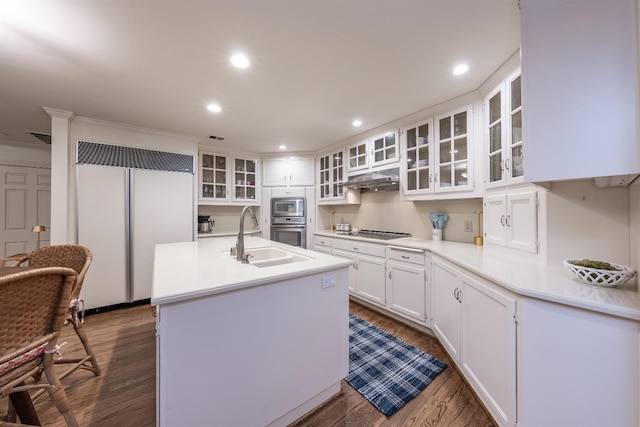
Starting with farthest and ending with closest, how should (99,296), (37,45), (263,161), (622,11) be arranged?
(263,161)
(99,296)
(37,45)
(622,11)

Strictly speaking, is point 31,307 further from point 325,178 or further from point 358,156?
point 325,178

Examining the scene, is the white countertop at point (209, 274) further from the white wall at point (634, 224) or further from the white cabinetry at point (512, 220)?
the white wall at point (634, 224)

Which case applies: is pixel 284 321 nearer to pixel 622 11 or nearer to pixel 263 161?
pixel 622 11

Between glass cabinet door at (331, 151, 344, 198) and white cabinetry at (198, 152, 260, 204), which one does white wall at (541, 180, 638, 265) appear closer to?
glass cabinet door at (331, 151, 344, 198)

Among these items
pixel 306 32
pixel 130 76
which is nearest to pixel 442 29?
pixel 306 32

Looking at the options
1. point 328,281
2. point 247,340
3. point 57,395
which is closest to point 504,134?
point 328,281

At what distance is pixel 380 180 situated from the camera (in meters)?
2.96

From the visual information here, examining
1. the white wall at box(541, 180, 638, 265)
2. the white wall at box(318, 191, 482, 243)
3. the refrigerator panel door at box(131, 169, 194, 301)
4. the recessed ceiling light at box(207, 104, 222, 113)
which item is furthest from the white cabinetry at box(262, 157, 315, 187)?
the white wall at box(541, 180, 638, 265)

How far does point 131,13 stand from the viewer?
4.34 ft

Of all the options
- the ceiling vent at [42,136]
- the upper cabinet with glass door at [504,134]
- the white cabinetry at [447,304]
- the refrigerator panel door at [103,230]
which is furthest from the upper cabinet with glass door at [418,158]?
the ceiling vent at [42,136]

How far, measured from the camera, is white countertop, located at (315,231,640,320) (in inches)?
38.2

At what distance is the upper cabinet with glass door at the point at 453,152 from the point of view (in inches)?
89.4

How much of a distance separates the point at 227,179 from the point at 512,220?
12.9 ft

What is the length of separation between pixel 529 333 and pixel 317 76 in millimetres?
2161
